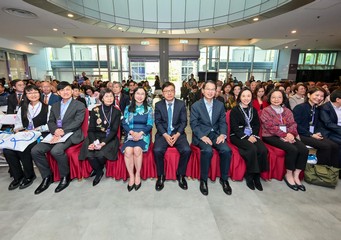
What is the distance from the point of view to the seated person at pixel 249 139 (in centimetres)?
243

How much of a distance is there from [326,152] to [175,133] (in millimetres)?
2143

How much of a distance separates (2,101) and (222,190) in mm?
5215

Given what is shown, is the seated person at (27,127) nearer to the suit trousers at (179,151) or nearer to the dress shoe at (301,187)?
the suit trousers at (179,151)

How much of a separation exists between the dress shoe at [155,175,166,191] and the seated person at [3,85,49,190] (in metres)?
1.76

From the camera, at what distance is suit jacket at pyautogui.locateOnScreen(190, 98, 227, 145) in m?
2.66

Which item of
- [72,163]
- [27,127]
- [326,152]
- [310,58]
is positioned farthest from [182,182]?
[310,58]

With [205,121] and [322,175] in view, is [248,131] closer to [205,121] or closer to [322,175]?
[205,121]

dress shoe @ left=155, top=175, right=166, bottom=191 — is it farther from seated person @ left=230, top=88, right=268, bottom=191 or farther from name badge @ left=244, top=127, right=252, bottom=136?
name badge @ left=244, top=127, right=252, bottom=136

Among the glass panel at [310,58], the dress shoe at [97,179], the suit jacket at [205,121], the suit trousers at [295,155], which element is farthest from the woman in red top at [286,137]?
the glass panel at [310,58]

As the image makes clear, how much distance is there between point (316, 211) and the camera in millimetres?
2064

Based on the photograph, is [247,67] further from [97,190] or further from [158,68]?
[97,190]

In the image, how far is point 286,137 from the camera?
2.57m

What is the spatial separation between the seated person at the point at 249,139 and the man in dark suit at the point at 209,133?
20cm

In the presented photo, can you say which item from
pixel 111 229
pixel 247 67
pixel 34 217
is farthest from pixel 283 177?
pixel 247 67
